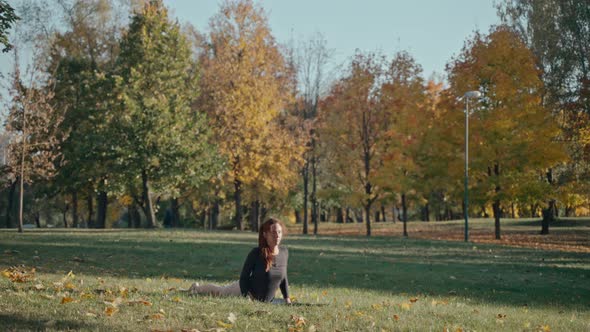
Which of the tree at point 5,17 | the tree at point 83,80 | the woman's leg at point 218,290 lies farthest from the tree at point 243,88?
the woman's leg at point 218,290

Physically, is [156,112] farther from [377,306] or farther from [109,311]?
[109,311]

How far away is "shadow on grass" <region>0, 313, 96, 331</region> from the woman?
3031mm

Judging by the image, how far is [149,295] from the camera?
8672 millimetres

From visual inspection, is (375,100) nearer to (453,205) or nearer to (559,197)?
(559,197)

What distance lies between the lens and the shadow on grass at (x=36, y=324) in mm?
6155

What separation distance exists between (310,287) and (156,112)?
1946 cm

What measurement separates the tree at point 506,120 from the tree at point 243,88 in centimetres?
1105

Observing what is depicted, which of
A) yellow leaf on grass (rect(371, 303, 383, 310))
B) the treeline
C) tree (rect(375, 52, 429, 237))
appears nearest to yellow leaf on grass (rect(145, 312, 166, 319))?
yellow leaf on grass (rect(371, 303, 383, 310))

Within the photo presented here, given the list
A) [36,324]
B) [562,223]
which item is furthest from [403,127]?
[36,324]

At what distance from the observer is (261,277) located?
8938 mm

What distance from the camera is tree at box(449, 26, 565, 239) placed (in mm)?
30875

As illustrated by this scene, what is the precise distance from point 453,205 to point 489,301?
54.6 m

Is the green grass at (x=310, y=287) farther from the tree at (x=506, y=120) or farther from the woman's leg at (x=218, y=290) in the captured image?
the tree at (x=506, y=120)

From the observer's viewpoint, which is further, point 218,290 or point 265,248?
point 218,290
